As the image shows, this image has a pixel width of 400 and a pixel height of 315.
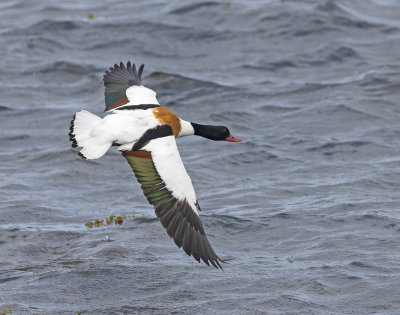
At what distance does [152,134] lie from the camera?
25.2ft

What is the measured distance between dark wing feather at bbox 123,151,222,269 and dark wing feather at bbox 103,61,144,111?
180 cm

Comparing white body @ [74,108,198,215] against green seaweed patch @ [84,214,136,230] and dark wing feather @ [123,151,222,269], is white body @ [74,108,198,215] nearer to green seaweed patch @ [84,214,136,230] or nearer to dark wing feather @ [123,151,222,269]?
dark wing feather @ [123,151,222,269]

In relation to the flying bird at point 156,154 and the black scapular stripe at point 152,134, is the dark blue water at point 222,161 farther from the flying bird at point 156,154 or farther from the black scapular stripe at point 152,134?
the black scapular stripe at point 152,134

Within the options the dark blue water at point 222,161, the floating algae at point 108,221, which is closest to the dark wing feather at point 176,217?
the dark blue water at point 222,161

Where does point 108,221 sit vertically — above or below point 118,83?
below

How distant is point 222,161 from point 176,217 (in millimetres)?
4985

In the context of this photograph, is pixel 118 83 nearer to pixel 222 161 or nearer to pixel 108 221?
pixel 108 221

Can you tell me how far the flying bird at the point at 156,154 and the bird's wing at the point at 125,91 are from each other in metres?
0.18

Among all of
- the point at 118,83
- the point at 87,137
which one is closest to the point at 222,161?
the point at 118,83

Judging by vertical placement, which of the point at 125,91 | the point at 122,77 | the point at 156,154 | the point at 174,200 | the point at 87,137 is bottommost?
the point at 174,200

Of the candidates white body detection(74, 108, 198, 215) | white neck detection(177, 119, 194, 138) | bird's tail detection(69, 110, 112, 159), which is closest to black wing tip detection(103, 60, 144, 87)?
white neck detection(177, 119, 194, 138)

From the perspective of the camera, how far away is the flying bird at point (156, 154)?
719 centimetres

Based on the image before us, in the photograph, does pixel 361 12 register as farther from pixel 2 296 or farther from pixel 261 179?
pixel 2 296

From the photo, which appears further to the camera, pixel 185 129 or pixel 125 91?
pixel 125 91
